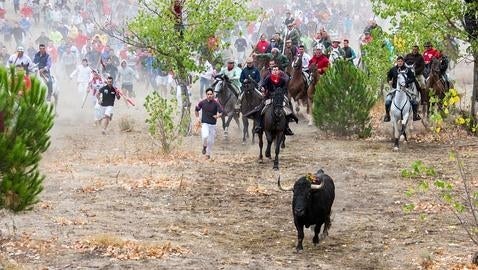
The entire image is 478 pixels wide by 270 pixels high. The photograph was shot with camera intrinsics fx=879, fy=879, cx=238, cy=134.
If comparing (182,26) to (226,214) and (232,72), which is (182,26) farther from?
(226,214)

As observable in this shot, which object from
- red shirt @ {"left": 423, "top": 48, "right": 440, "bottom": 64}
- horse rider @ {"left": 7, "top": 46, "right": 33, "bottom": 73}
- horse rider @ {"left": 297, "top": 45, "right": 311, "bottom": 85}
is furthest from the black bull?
horse rider @ {"left": 7, "top": 46, "right": 33, "bottom": 73}

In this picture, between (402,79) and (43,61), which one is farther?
(43,61)

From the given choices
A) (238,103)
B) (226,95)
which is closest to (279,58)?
(226,95)

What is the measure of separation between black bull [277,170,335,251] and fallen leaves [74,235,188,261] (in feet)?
5.79

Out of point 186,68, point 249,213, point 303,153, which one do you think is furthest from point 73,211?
point 186,68

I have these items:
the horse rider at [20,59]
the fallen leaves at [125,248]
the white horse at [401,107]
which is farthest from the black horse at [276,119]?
the horse rider at [20,59]

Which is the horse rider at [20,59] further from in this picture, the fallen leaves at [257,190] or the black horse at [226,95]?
the fallen leaves at [257,190]

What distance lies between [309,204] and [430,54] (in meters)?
14.2

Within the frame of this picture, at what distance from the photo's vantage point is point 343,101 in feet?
82.4

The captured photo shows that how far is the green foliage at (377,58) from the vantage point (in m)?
27.7

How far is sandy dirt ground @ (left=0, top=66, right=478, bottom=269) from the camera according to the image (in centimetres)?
1252

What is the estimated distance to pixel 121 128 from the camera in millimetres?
30109

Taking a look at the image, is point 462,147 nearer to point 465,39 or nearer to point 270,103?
point 465,39

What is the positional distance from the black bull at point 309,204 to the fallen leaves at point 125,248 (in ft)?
5.79
